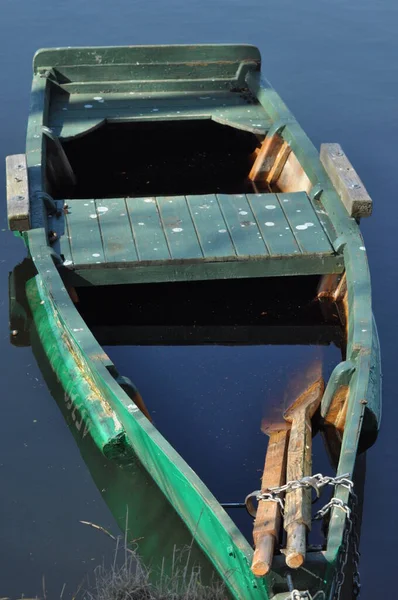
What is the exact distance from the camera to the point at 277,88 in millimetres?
11344

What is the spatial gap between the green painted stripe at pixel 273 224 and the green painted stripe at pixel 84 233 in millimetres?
1064

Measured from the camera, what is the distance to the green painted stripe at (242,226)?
20.8 ft

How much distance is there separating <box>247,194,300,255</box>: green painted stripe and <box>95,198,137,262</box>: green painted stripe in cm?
86

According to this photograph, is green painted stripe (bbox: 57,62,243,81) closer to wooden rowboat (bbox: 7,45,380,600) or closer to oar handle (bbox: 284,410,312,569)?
wooden rowboat (bbox: 7,45,380,600)

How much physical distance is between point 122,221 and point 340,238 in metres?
Result: 1.42

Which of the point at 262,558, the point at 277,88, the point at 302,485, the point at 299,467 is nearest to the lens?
the point at 262,558

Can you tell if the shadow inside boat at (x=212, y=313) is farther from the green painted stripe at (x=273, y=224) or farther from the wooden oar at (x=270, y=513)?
the wooden oar at (x=270, y=513)

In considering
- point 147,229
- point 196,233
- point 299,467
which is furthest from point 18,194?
point 299,467

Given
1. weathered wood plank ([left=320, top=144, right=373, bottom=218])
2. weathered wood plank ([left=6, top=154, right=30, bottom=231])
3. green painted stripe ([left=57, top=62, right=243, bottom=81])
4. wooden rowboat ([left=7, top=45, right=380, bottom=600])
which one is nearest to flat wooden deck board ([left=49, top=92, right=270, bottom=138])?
wooden rowboat ([left=7, top=45, right=380, bottom=600])

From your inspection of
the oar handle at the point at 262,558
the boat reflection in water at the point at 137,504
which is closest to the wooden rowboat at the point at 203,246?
the oar handle at the point at 262,558

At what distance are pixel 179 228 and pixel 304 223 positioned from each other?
83cm

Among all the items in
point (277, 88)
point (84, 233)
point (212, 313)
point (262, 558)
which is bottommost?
point (277, 88)

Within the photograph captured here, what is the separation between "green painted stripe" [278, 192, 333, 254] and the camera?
6414 mm

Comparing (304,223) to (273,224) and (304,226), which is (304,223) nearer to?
A: (304,226)
